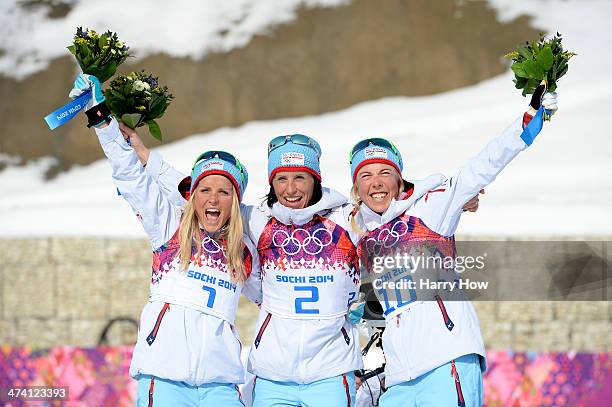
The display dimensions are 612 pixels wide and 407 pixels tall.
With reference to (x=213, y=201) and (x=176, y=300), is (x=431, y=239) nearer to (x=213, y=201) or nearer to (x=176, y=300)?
(x=213, y=201)

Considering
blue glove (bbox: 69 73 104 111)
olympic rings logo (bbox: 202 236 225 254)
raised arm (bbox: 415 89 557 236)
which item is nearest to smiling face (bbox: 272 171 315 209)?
olympic rings logo (bbox: 202 236 225 254)

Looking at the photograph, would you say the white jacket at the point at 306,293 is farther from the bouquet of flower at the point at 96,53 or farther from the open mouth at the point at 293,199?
the bouquet of flower at the point at 96,53

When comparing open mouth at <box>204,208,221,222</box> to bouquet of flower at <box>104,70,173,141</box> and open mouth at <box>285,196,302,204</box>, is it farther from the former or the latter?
bouquet of flower at <box>104,70,173,141</box>

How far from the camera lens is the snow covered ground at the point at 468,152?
12.8 metres

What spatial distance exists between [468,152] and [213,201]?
47.7 feet

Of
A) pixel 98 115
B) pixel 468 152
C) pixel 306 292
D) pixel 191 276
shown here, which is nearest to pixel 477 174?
pixel 306 292

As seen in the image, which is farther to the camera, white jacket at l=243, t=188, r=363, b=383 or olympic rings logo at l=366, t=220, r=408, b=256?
olympic rings logo at l=366, t=220, r=408, b=256

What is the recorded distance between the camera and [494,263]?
9.94m

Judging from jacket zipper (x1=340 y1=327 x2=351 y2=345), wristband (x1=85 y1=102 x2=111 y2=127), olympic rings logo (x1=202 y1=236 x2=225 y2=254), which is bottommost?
jacket zipper (x1=340 y1=327 x2=351 y2=345)

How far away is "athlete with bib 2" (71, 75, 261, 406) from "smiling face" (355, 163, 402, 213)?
64 cm

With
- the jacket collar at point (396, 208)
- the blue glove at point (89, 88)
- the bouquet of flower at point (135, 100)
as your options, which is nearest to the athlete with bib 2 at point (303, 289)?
the jacket collar at point (396, 208)

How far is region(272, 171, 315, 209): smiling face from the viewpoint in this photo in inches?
185

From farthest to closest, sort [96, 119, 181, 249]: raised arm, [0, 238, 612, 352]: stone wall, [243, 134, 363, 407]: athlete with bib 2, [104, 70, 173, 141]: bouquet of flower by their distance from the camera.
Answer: [0, 238, 612, 352]: stone wall < [104, 70, 173, 141]: bouquet of flower < [96, 119, 181, 249]: raised arm < [243, 134, 363, 407]: athlete with bib 2

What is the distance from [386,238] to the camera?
473 cm
